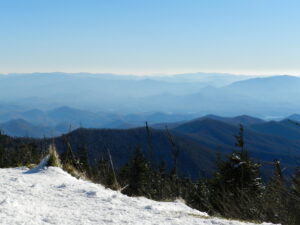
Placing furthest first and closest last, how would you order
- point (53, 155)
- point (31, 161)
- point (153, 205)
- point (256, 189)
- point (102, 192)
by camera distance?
point (256, 189) → point (31, 161) → point (53, 155) → point (102, 192) → point (153, 205)

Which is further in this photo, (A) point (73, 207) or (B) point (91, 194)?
(B) point (91, 194)

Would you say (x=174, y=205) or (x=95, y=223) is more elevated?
(x=95, y=223)

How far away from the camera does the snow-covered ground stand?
16.1ft

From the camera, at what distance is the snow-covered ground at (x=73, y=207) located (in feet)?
16.1

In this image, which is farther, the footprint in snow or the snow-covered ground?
the footprint in snow

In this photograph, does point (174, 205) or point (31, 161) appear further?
point (31, 161)

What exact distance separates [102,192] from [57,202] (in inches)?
43.9

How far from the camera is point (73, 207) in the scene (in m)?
5.61

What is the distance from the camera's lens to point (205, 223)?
504 cm

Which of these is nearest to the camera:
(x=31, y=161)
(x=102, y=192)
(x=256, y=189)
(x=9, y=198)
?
(x=9, y=198)

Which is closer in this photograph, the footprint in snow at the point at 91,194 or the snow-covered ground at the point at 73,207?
the snow-covered ground at the point at 73,207

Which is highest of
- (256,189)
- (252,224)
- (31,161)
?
(252,224)

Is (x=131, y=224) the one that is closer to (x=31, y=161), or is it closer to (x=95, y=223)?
(x=95, y=223)

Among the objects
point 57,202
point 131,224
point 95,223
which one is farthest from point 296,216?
point 57,202
